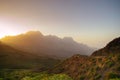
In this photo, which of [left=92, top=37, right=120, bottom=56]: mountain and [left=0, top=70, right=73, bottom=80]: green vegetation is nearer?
[left=0, top=70, right=73, bottom=80]: green vegetation

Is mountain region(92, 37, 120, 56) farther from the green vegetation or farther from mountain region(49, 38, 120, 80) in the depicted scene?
the green vegetation

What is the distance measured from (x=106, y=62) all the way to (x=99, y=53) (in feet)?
52.6

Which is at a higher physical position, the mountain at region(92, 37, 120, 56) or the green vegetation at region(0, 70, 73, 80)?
the mountain at region(92, 37, 120, 56)

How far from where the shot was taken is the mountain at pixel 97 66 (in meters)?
46.9

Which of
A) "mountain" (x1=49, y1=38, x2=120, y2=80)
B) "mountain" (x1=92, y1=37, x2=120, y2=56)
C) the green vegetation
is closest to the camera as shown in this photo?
"mountain" (x1=49, y1=38, x2=120, y2=80)

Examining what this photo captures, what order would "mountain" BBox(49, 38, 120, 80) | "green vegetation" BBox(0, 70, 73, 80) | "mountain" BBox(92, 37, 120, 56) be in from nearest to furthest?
"mountain" BBox(49, 38, 120, 80) → "green vegetation" BBox(0, 70, 73, 80) → "mountain" BBox(92, 37, 120, 56)

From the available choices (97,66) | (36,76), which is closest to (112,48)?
(97,66)

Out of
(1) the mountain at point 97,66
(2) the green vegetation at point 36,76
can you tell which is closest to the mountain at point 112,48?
(1) the mountain at point 97,66

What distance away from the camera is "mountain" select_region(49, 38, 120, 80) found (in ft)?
154

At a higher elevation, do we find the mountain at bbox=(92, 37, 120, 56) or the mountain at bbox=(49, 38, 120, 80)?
the mountain at bbox=(92, 37, 120, 56)

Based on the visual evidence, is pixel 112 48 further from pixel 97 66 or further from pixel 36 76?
pixel 36 76

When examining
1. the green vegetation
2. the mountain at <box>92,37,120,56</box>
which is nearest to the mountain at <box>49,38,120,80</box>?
the mountain at <box>92,37,120,56</box>

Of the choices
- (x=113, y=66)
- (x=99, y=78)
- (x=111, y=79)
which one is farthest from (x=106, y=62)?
(x=111, y=79)

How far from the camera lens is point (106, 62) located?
50938 millimetres
